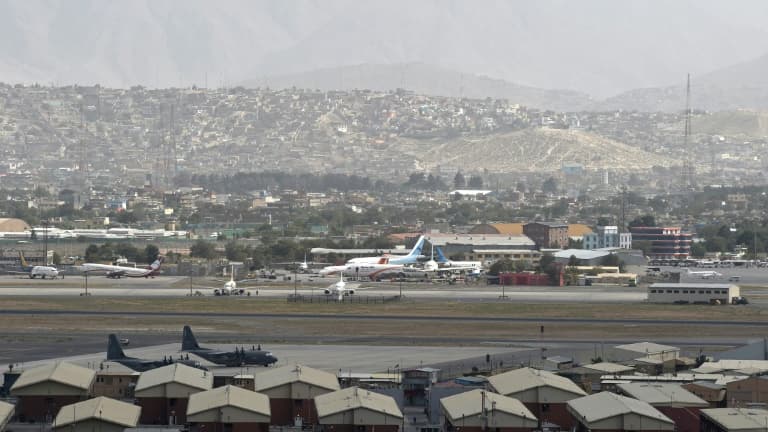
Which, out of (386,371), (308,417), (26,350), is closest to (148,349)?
(26,350)

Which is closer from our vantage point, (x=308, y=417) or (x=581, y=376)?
(x=308, y=417)

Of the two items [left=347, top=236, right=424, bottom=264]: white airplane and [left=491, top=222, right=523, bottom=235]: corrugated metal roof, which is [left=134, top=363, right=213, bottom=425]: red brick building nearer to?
[left=347, top=236, right=424, bottom=264]: white airplane

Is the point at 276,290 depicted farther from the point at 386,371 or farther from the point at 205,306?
the point at 386,371

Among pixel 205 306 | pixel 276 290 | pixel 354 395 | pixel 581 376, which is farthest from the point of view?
pixel 276 290

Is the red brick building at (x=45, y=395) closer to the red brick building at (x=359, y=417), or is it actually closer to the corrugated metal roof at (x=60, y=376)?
the corrugated metal roof at (x=60, y=376)

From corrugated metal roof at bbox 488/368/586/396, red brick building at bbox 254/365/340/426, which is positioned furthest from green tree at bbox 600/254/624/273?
red brick building at bbox 254/365/340/426
